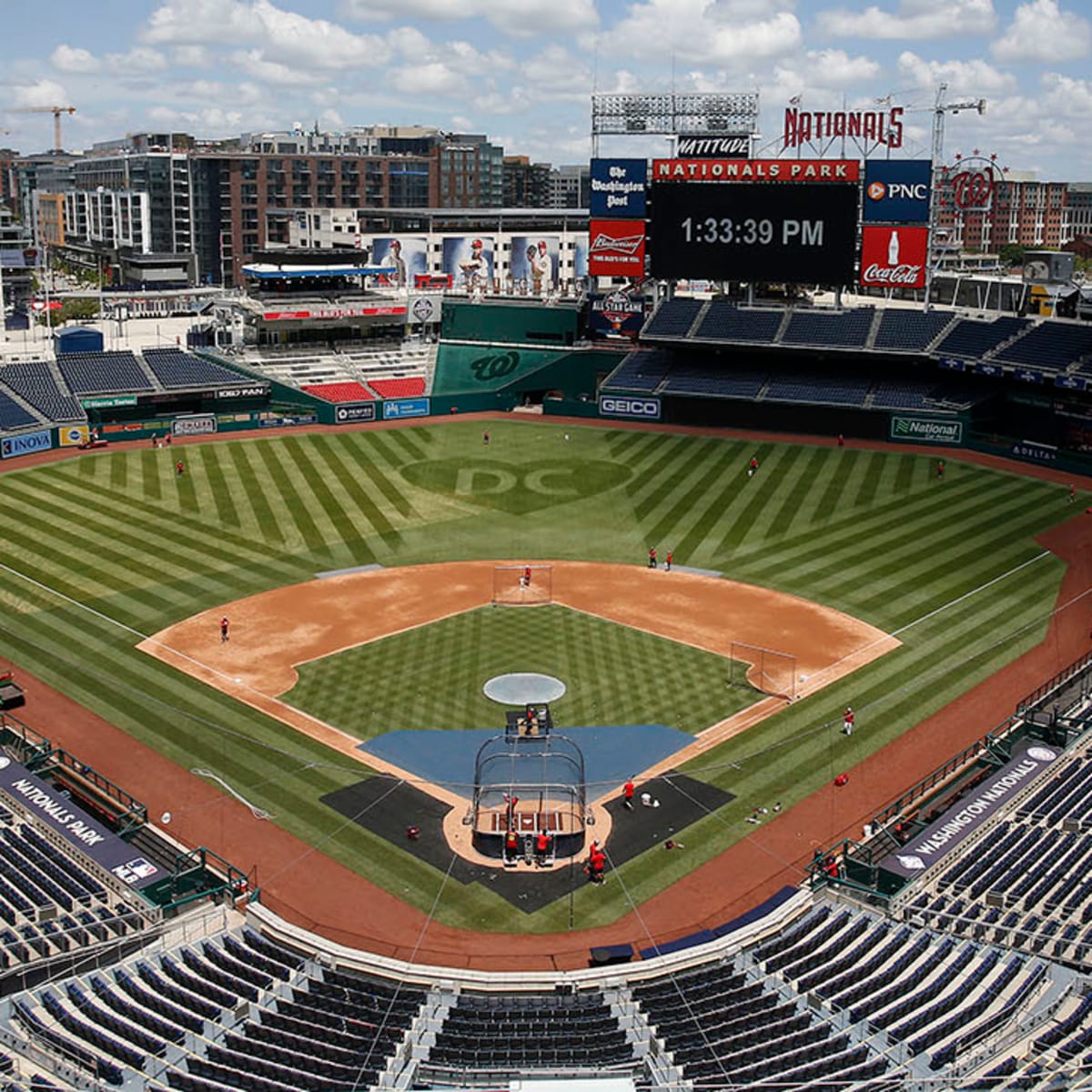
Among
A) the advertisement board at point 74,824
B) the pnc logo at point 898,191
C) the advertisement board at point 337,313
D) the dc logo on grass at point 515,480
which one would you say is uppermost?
the pnc logo at point 898,191

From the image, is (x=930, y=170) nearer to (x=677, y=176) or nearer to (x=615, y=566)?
(x=677, y=176)

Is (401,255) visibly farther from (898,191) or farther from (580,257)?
(898,191)

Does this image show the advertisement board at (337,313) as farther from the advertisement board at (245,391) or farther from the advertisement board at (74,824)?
the advertisement board at (74,824)

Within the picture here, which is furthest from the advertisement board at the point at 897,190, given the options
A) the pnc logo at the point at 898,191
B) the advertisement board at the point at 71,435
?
the advertisement board at the point at 71,435

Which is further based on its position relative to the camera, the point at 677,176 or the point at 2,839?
the point at 677,176

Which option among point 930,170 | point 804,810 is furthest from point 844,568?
point 930,170
